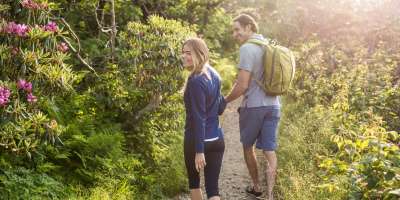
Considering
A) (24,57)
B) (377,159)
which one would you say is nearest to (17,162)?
(24,57)

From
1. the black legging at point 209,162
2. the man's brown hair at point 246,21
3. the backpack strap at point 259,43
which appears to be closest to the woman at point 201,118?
the black legging at point 209,162

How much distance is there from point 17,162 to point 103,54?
7.34 ft

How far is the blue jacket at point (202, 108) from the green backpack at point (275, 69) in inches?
41.7

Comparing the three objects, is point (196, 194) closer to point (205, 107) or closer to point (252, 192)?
point (205, 107)

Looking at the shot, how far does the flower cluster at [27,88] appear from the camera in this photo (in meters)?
4.38

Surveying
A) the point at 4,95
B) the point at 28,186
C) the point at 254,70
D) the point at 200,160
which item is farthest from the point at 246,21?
the point at 28,186

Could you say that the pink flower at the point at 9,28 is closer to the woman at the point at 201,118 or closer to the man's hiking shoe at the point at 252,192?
the woman at the point at 201,118

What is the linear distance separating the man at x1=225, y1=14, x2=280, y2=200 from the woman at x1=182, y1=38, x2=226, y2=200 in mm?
896

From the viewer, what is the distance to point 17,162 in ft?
17.4

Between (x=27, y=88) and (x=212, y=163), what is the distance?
5.86ft

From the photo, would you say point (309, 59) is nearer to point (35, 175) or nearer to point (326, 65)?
point (326, 65)

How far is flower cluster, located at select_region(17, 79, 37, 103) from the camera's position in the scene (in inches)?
173

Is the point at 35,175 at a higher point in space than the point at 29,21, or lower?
lower

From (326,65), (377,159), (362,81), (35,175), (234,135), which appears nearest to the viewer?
(377,159)
